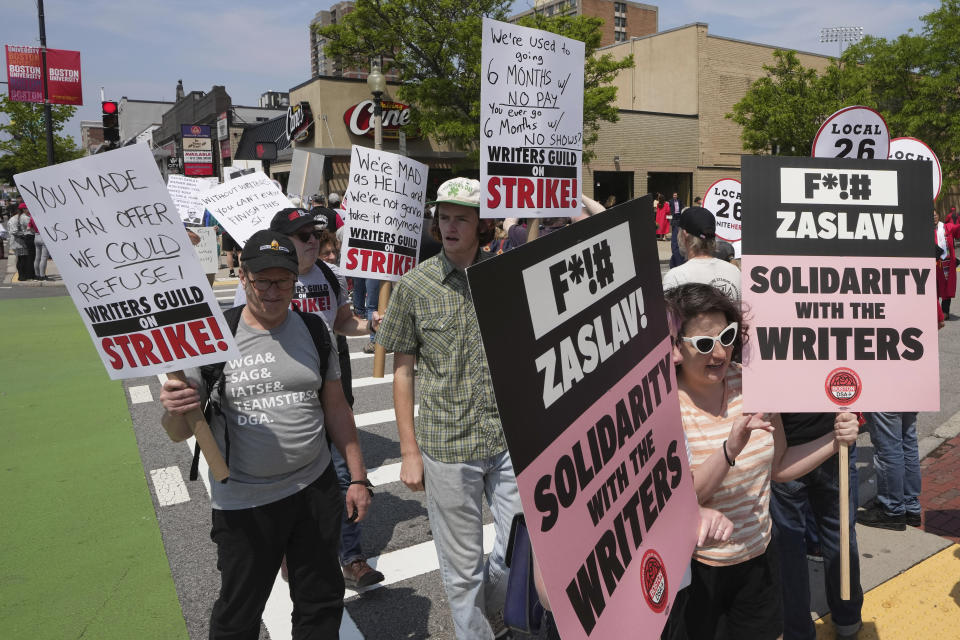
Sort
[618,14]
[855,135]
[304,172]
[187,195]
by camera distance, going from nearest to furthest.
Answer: [855,135]
[304,172]
[187,195]
[618,14]

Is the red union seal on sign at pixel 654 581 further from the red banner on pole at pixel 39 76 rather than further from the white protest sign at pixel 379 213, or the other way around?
the red banner on pole at pixel 39 76

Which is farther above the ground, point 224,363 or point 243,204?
→ point 243,204

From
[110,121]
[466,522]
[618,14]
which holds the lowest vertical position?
[466,522]

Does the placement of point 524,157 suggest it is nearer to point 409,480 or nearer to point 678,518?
point 409,480

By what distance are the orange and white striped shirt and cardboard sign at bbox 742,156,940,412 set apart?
39 cm

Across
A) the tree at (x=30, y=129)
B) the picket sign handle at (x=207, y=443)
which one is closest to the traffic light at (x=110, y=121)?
the picket sign handle at (x=207, y=443)

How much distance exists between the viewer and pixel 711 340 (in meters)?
2.43

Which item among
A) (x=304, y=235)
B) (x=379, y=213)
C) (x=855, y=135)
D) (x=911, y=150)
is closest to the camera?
(x=304, y=235)

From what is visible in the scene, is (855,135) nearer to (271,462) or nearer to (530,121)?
(530,121)

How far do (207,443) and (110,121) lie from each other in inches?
581

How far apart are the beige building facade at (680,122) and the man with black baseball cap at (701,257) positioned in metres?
29.9

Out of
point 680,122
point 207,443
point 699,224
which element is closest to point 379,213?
point 699,224

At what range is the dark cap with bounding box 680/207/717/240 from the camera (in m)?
4.55

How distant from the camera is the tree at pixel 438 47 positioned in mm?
25641
